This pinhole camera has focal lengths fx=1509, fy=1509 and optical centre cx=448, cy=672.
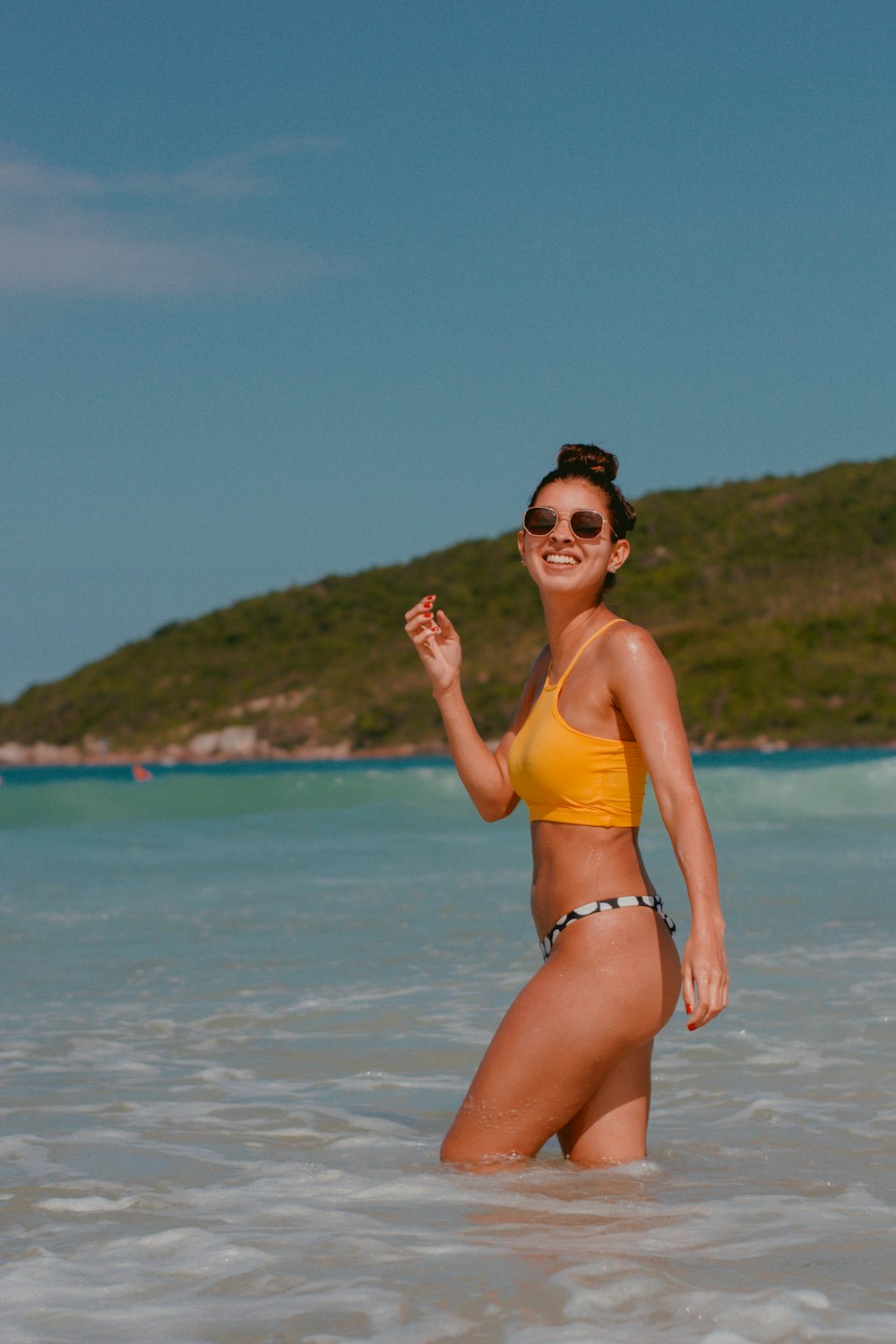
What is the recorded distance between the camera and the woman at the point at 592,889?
3432 mm

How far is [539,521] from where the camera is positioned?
3887 mm

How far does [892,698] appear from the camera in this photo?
238 ft

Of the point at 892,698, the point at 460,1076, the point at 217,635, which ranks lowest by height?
the point at 460,1076

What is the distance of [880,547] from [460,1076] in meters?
80.8

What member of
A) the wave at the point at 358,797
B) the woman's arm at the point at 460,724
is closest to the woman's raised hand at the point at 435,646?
the woman's arm at the point at 460,724

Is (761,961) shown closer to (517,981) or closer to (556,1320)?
(517,981)

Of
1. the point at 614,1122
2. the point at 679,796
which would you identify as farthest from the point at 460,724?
the point at 614,1122

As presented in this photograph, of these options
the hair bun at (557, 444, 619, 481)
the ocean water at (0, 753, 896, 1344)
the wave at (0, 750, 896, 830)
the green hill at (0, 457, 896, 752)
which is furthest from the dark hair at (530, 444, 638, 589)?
the green hill at (0, 457, 896, 752)

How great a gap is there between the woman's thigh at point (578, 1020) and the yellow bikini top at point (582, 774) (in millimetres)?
243

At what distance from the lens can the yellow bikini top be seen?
3.57 m

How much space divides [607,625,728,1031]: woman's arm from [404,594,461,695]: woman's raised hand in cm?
67

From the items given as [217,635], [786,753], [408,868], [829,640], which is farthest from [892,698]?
[408,868]

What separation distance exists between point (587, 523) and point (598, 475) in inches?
6.4

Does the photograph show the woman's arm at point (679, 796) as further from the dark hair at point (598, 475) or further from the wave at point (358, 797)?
the wave at point (358, 797)
